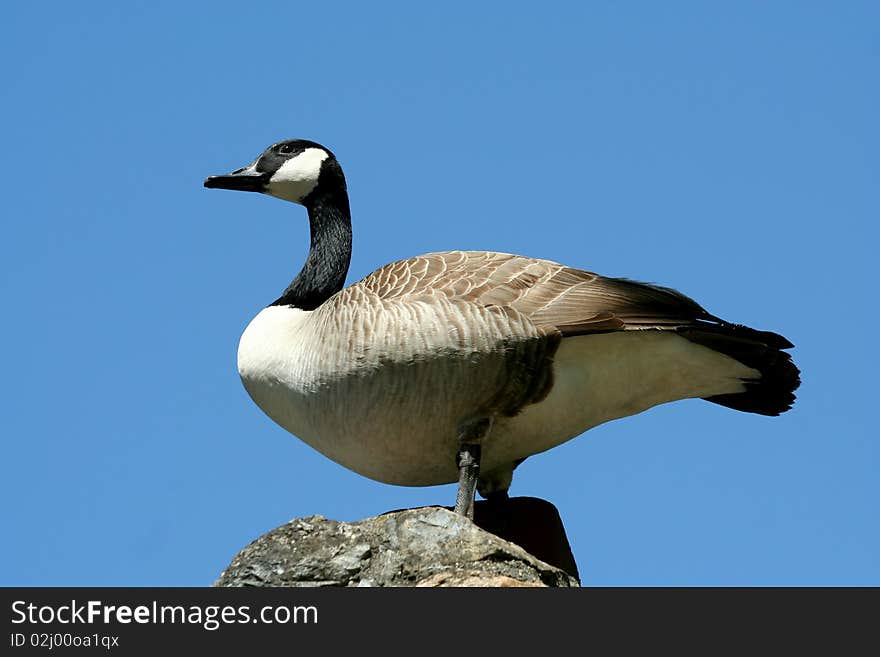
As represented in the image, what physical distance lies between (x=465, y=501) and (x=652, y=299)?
6.24 ft

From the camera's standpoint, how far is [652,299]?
870 cm

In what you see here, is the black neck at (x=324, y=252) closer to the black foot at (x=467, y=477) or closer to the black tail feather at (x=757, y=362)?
the black foot at (x=467, y=477)

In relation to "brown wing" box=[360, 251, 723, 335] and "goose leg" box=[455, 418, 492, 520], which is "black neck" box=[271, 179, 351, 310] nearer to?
"brown wing" box=[360, 251, 723, 335]

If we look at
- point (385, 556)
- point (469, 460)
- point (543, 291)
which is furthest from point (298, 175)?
point (385, 556)

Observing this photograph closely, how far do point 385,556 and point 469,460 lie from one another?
1441 millimetres

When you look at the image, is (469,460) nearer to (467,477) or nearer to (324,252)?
(467,477)

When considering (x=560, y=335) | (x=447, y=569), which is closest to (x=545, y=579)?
(x=447, y=569)

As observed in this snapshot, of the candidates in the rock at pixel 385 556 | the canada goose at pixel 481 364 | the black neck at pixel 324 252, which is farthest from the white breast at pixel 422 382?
the rock at pixel 385 556

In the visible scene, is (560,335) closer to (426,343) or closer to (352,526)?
(426,343)

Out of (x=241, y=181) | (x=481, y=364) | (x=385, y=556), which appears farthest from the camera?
(x=241, y=181)

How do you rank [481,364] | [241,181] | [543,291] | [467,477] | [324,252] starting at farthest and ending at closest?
[241,181], [324,252], [543,291], [467,477], [481,364]

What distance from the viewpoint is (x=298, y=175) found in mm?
9852

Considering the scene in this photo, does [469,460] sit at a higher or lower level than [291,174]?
lower

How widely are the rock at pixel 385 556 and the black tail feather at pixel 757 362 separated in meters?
2.23
